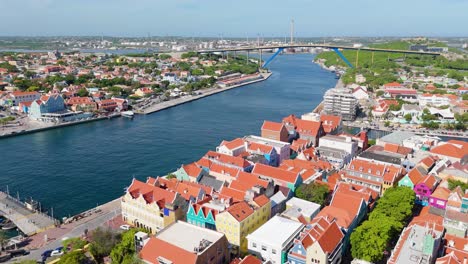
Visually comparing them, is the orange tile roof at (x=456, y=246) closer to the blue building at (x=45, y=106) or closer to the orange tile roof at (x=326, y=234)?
the orange tile roof at (x=326, y=234)

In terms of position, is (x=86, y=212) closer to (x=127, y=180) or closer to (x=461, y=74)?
(x=127, y=180)

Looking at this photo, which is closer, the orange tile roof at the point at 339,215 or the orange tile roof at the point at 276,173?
the orange tile roof at the point at 339,215

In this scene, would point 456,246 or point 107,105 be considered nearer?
point 456,246

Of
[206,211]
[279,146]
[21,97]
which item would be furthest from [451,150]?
[21,97]

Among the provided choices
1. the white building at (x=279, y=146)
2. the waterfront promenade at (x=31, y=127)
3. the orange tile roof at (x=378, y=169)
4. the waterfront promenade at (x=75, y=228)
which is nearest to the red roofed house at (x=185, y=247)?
the waterfront promenade at (x=75, y=228)

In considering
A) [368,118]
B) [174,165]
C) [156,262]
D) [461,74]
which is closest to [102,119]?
[174,165]

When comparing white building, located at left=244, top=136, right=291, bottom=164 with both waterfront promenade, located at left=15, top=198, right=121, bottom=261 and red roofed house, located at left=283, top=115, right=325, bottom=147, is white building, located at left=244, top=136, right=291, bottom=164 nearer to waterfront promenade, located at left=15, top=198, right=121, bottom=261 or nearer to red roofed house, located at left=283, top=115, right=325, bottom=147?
red roofed house, located at left=283, top=115, right=325, bottom=147

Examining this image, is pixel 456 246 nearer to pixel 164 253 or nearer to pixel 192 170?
pixel 164 253
